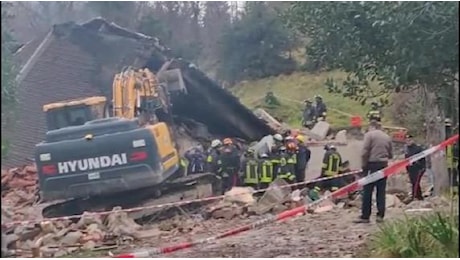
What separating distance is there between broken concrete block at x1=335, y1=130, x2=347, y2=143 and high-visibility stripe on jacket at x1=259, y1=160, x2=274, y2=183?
673 millimetres

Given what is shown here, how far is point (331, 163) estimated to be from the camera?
916cm

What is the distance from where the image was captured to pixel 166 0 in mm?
8273

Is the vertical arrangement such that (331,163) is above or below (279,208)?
above

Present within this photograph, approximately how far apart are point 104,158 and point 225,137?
1.35 meters

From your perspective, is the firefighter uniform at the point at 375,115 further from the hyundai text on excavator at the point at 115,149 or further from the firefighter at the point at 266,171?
the hyundai text on excavator at the point at 115,149

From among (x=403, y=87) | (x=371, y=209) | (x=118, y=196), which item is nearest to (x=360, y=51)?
(x=403, y=87)

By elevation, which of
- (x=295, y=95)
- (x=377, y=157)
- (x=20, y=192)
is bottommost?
(x=20, y=192)

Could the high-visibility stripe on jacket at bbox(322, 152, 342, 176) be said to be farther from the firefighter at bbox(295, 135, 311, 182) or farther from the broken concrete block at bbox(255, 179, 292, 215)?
the broken concrete block at bbox(255, 179, 292, 215)

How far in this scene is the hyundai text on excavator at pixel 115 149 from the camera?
8289 millimetres

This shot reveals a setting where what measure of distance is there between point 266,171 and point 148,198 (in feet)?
3.76

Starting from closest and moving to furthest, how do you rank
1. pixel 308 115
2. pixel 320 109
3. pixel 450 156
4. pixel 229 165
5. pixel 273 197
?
pixel 450 156, pixel 320 109, pixel 308 115, pixel 273 197, pixel 229 165

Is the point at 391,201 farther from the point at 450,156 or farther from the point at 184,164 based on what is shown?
the point at 184,164

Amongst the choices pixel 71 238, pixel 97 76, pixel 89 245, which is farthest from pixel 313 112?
pixel 71 238

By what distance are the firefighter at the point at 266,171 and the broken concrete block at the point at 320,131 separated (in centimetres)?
48
